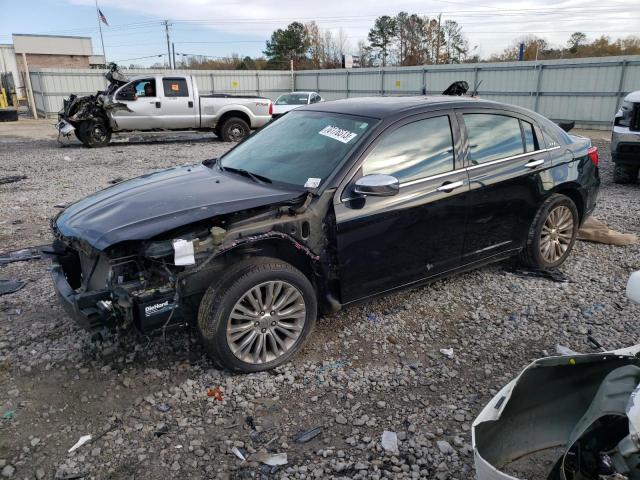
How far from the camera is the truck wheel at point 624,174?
9.09 m

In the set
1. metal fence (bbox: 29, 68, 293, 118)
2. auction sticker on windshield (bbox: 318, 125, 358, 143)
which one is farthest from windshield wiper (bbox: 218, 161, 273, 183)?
metal fence (bbox: 29, 68, 293, 118)

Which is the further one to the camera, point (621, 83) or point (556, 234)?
point (621, 83)

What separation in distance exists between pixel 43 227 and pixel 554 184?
615 cm

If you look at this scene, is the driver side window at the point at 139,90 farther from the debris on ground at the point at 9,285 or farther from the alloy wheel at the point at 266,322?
the alloy wheel at the point at 266,322

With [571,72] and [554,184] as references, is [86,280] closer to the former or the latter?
[554,184]

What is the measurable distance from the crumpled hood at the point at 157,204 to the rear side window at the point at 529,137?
2397 mm

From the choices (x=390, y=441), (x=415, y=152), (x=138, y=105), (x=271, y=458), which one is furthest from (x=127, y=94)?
(x=390, y=441)

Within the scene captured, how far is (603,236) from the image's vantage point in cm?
593

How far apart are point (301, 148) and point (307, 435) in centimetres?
214

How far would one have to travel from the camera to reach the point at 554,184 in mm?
4746

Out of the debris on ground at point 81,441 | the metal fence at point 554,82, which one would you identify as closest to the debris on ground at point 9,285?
the debris on ground at point 81,441

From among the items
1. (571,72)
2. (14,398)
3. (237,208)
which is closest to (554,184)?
(237,208)

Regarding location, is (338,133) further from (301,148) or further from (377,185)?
(377,185)

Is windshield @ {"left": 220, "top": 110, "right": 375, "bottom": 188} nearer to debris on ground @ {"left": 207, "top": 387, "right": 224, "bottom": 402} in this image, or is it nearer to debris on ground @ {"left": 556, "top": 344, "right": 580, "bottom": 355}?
debris on ground @ {"left": 207, "top": 387, "right": 224, "bottom": 402}
